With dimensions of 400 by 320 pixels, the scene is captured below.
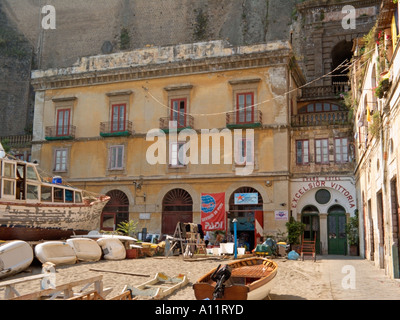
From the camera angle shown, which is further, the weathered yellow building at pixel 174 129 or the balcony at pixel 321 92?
the balcony at pixel 321 92

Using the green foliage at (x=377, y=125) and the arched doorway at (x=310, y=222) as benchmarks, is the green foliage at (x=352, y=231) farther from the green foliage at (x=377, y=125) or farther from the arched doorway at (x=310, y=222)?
the green foliage at (x=377, y=125)

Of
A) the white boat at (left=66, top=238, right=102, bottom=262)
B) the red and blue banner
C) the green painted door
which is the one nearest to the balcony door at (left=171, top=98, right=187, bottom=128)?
the red and blue banner

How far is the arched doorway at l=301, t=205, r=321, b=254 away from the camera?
24.6 metres

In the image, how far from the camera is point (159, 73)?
27656mm

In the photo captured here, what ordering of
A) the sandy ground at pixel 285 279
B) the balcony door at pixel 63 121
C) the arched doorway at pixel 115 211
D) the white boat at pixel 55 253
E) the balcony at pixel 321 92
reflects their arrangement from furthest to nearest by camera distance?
the balcony door at pixel 63 121 < the balcony at pixel 321 92 < the arched doorway at pixel 115 211 < the white boat at pixel 55 253 < the sandy ground at pixel 285 279

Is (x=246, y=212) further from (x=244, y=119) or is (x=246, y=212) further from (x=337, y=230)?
(x=244, y=119)

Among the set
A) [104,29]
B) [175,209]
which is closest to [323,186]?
[175,209]

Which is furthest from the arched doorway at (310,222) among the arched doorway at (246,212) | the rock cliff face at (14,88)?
the rock cliff face at (14,88)

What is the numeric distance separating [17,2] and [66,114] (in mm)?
28457

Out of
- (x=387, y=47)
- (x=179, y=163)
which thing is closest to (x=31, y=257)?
(x=387, y=47)

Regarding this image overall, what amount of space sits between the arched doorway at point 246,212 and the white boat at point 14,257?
13.4 metres

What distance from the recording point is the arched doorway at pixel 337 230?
24.1 metres

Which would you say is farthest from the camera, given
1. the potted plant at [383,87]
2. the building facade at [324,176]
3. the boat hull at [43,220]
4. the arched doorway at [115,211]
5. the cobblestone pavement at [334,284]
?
the arched doorway at [115,211]

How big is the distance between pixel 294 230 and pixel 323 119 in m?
6.59
